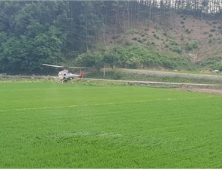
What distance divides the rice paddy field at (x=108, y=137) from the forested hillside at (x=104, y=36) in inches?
1163

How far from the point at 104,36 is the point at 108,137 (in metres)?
49.0

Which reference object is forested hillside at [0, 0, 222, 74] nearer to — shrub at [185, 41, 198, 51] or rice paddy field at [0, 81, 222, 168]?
shrub at [185, 41, 198, 51]

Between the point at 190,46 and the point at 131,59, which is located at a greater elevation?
the point at 190,46

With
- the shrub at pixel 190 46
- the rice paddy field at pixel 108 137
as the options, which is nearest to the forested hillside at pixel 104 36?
the shrub at pixel 190 46

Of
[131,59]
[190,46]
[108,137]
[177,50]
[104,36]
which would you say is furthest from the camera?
[104,36]

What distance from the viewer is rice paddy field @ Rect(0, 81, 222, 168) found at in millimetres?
8594

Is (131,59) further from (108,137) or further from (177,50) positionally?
(108,137)

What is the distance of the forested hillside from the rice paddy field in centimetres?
2954

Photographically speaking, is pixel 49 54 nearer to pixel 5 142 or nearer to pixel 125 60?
pixel 125 60

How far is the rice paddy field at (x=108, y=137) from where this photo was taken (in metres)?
8.59

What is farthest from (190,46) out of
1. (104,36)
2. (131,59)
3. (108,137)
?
(108,137)

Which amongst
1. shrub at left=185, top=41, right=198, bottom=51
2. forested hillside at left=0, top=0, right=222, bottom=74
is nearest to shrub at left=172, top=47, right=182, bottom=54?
forested hillside at left=0, top=0, right=222, bottom=74

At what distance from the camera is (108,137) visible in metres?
11.2

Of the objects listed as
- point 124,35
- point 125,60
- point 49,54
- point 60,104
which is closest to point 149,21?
point 124,35
